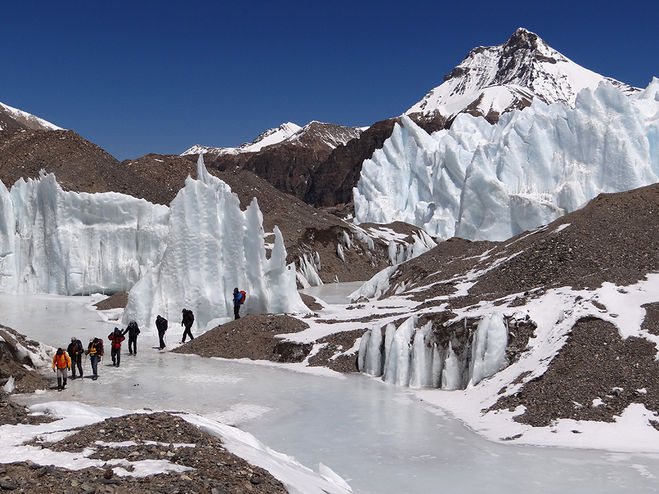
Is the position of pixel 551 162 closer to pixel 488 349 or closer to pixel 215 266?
pixel 215 266

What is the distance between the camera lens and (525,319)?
16828mm

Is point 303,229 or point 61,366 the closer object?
point 61,366

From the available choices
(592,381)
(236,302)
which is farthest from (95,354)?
(592,381)

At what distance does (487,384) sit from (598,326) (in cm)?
299

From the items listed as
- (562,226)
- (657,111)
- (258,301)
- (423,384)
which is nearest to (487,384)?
(423,384)

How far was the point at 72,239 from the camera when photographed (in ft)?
122

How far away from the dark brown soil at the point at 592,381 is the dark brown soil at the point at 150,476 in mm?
7257

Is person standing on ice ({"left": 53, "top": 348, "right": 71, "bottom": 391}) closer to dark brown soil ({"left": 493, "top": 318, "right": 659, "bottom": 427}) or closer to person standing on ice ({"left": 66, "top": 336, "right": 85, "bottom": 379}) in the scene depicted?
person standing on ice ({"left": 66, "top": 336, "right": 85, "bottom": 379})

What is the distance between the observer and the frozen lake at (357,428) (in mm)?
10297

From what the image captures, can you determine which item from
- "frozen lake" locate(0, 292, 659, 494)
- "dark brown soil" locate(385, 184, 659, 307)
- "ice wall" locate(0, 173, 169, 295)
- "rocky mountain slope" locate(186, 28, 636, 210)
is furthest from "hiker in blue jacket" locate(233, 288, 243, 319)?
"rocky mountain slope" locate(186, 28, 636, 210)

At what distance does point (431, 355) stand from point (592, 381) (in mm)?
4504

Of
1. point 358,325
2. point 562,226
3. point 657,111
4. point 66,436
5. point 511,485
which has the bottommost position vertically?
point 511,485

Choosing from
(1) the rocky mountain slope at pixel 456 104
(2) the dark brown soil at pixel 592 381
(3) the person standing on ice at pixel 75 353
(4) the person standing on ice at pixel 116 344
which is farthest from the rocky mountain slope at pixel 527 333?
(1) the rocky mountain slope at pixel 456 104

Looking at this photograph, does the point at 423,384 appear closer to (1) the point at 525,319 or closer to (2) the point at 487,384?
(2) the point at 487,384
